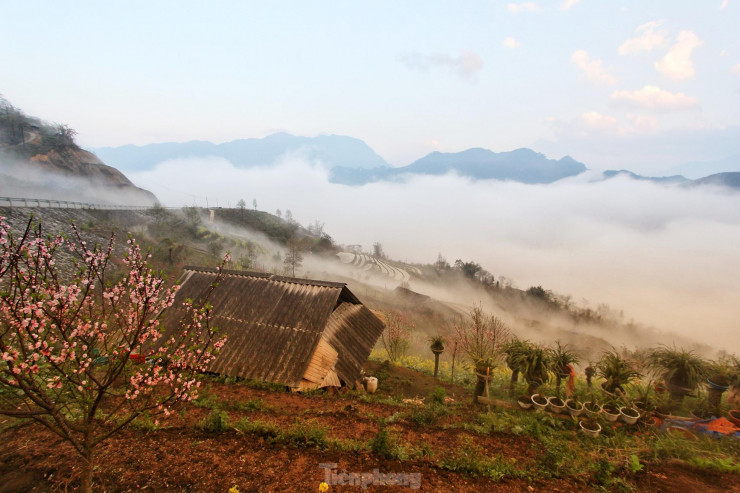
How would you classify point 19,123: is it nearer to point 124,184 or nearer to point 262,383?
point 124,184

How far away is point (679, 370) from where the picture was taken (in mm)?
10766

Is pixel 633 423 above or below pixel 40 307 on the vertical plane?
below

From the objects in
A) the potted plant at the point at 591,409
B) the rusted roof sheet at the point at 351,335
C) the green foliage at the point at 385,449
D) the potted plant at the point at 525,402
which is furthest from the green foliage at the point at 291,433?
the potted plant at the point at 591,409

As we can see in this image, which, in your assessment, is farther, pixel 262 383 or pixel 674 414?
pixel 262 383

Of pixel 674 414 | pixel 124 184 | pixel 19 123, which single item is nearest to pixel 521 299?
pixel 674 414

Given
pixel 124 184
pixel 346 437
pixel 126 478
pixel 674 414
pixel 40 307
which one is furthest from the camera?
pixel 124 184

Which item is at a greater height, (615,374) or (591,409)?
(615,374)

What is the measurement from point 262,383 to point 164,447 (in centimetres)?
526

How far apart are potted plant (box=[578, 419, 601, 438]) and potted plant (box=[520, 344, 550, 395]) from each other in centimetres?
163

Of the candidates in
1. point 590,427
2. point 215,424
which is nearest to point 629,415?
point 590,427

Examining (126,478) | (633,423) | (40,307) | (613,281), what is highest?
(40,307)

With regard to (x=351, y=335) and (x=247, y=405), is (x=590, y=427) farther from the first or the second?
(x=247, y=405)

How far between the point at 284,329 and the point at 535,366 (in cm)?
947

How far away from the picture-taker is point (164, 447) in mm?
6852
